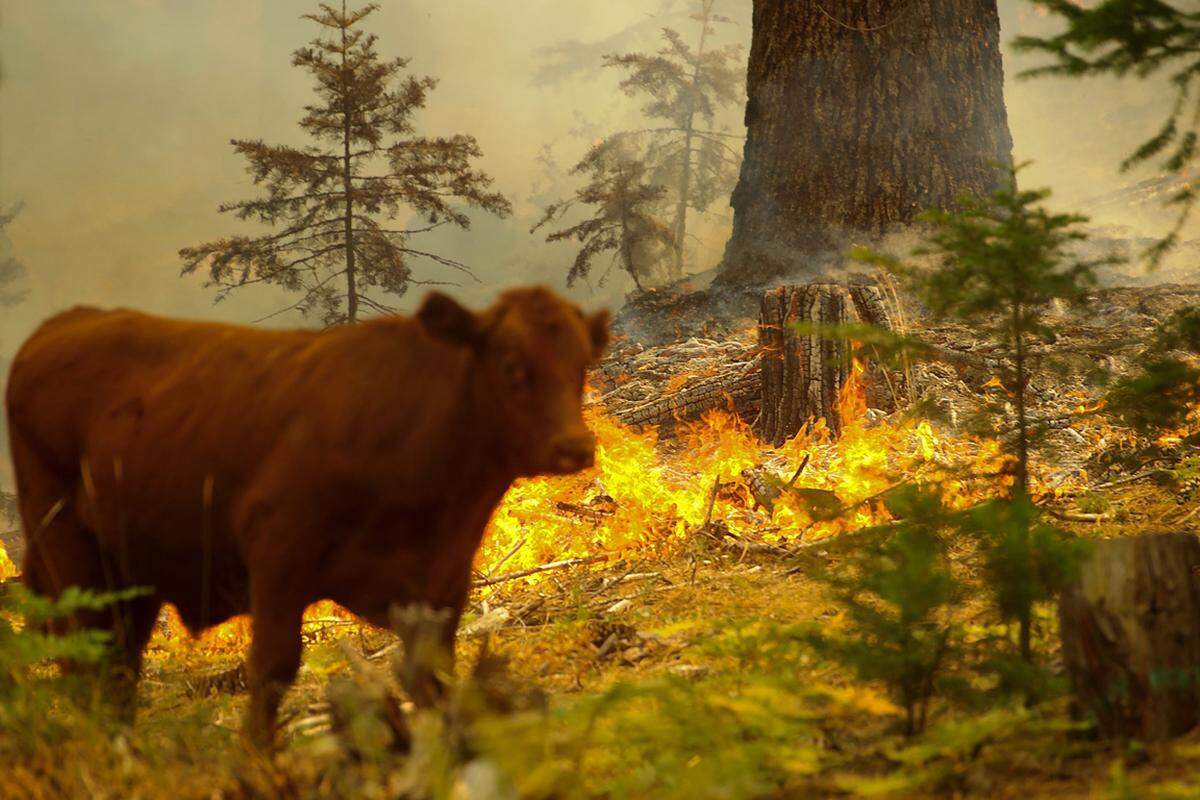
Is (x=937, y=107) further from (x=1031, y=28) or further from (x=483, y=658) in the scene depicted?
(x=1031, y=28)

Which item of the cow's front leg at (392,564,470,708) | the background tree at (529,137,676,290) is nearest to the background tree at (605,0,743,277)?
the background tree at (529,137,676,290)

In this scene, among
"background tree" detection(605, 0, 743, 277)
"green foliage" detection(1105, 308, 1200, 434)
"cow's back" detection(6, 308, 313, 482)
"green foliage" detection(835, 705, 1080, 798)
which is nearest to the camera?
"green foliage" detection(835, 705, 1080, 798)

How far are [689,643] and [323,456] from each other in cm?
241

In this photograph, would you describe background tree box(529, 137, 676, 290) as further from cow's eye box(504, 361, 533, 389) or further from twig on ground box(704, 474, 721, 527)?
cow's eye box(504, 361, 533, 389)

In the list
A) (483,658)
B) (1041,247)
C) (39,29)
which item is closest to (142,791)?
(483,658)

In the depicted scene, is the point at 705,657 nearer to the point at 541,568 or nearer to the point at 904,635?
the point at 904,635

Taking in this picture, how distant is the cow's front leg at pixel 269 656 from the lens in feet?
10.3

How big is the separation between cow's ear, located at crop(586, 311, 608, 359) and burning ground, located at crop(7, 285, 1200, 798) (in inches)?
41.1

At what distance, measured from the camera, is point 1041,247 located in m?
3.63

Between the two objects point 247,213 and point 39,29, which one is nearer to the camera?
point 247,213

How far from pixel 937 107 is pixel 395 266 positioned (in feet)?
28.5

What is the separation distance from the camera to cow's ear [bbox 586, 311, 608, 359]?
11.2 ft

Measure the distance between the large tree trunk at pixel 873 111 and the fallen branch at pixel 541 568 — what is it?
18.7ft

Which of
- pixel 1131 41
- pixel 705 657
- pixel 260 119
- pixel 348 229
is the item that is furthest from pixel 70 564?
pixel 260 119
